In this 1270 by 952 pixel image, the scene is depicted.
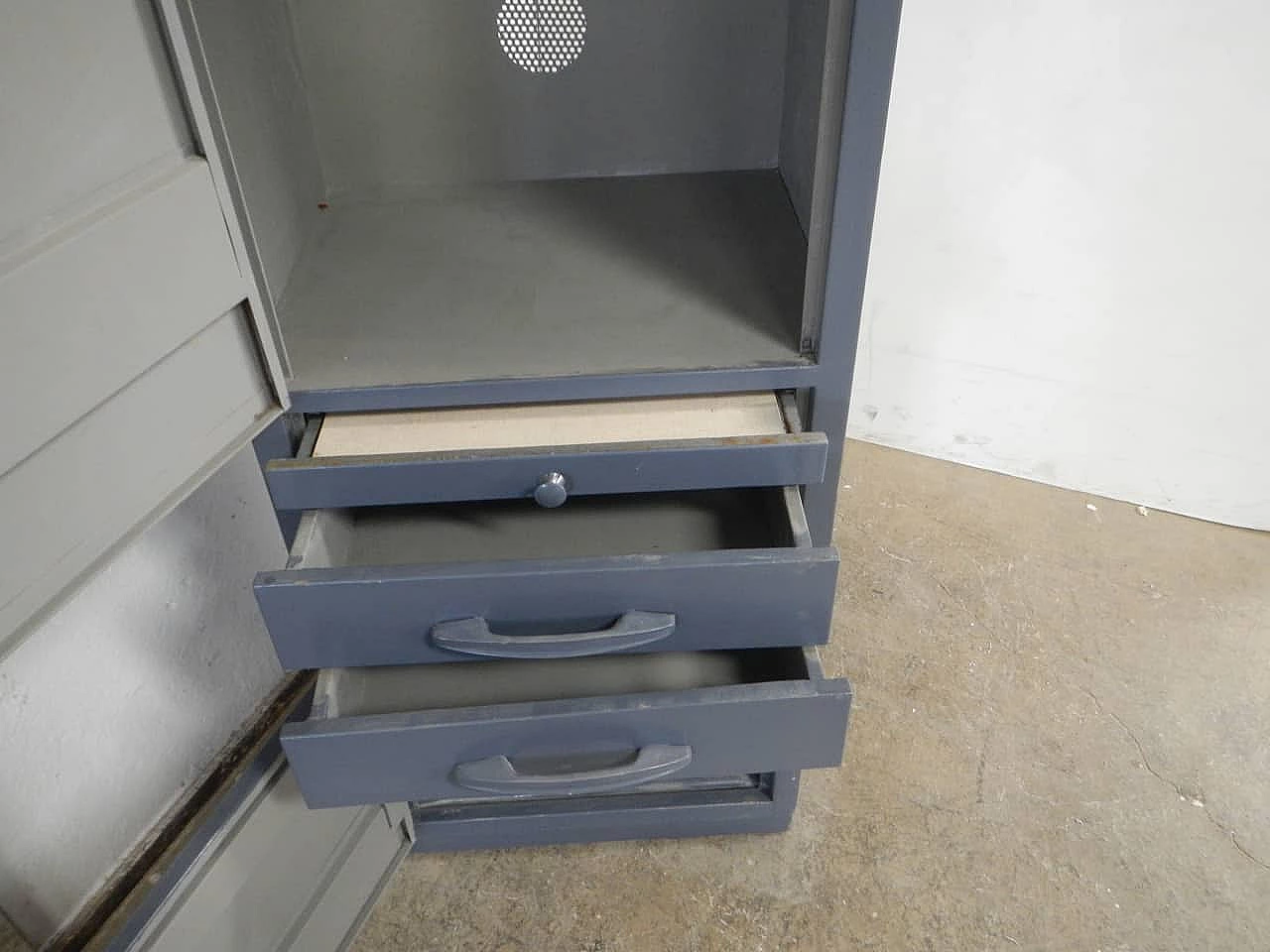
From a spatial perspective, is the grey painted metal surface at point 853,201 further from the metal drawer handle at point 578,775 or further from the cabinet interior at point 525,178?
the metal drawer handle at point 578,775

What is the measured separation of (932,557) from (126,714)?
127cm

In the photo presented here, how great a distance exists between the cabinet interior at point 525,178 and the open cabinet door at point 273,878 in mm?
425

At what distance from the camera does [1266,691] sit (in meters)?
1.46

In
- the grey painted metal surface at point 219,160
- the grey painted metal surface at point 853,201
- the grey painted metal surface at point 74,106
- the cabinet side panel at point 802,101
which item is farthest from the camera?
the cabinet side panel at point 802,101

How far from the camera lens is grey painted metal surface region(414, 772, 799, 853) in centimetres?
119

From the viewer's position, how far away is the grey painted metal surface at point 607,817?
119 cm

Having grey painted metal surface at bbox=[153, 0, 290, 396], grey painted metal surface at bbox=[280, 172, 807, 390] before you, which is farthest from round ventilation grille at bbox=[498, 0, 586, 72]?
grey painted metal surface at bbox=[153, 0, 290, 396]

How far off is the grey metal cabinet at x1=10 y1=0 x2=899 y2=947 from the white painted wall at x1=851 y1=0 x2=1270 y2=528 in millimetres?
459

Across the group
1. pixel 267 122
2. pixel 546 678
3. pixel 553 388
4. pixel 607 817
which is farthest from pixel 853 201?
pixel 607 817

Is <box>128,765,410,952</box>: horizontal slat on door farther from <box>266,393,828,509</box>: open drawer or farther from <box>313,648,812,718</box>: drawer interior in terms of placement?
<box>266,393,828,509</box>: open drawer

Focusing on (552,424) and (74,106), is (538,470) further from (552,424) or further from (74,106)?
(74,106)

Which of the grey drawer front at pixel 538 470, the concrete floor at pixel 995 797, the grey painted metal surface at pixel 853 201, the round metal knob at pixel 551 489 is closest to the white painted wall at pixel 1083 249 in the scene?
the concrete floor at pixel 995 797

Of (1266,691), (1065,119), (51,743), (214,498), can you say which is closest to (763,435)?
(214,498)

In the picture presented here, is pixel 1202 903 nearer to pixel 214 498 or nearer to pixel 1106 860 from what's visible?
pixel 1106 860
